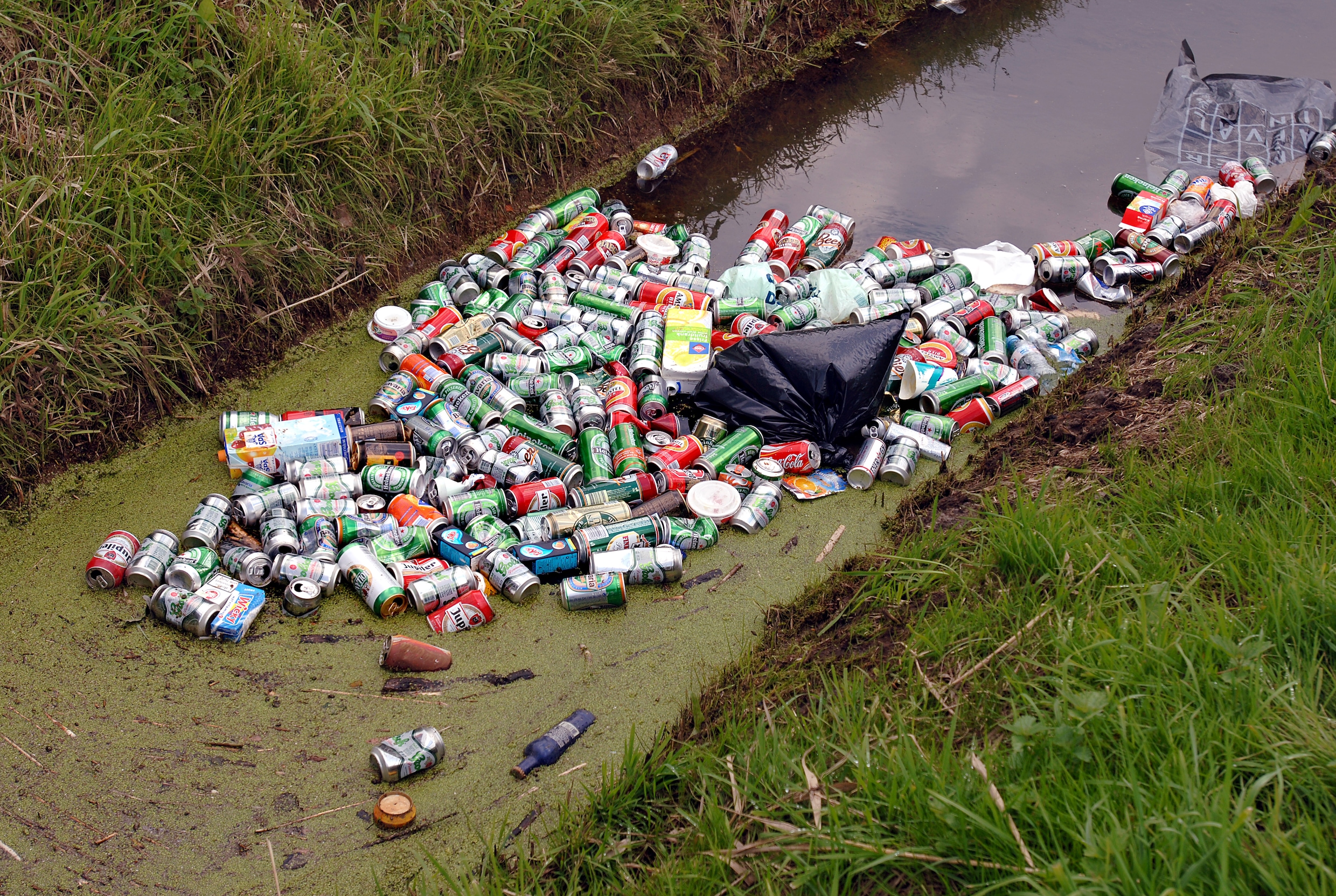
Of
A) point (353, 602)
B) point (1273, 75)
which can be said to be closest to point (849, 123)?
point (1273, 75)

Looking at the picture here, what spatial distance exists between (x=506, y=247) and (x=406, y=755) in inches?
92.7

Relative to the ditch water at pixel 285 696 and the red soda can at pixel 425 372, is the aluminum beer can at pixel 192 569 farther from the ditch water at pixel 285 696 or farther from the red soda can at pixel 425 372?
the red soda can at pixel 425 372

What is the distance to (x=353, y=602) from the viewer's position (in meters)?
2.50

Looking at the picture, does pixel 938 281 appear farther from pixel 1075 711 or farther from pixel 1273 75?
pixel 1273 75

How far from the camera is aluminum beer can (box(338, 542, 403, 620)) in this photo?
2.41 meters

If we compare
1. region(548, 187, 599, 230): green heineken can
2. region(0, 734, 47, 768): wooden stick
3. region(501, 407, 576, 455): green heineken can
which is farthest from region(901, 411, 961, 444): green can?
region(0, 734, 47, 768): wooden stick

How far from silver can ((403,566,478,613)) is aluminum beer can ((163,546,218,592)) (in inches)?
20.6

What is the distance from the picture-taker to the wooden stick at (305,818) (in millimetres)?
1942

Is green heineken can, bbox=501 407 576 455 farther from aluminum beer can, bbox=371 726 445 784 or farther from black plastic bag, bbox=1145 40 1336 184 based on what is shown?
black plastic bag, bbox=1145 40 1336 184

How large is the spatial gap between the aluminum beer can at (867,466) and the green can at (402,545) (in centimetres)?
136

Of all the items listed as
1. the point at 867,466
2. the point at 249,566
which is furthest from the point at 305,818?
the point at 867,466

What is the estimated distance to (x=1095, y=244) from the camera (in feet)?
13.8

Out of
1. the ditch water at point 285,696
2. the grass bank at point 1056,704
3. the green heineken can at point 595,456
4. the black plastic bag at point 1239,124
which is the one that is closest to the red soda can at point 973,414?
the ditch water at point 285,696

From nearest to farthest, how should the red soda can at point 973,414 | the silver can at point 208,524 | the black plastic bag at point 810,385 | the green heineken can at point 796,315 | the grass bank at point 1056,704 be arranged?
the grass bank at point 1056,704, the silver can at point 208,524, the black plastic bag at point 810,385, the red soda can at point 973,414, the green heineken can at point 796,315
